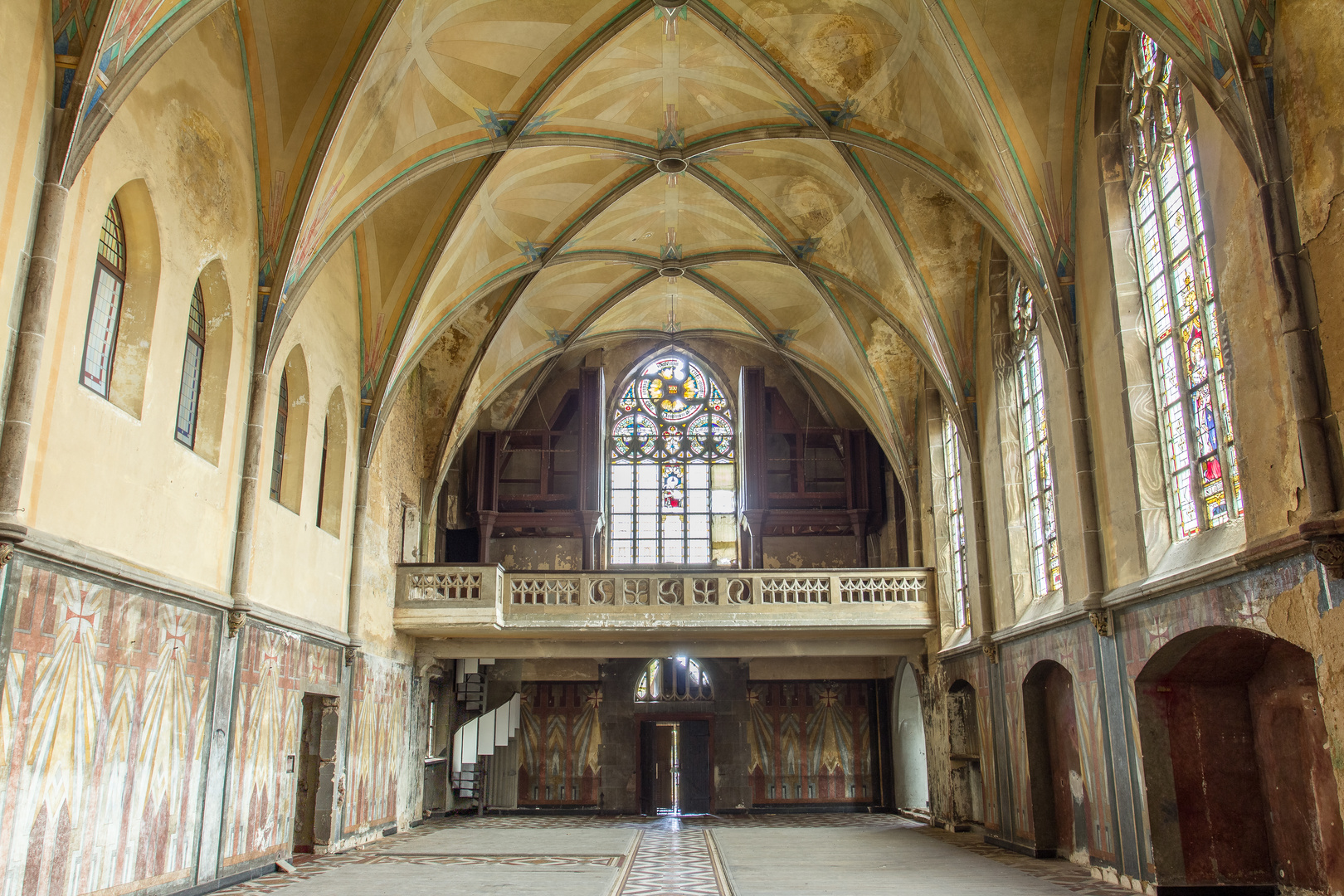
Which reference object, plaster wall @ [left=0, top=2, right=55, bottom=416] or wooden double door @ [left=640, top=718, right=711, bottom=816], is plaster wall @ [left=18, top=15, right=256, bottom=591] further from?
wooden double door @ [left=640, top=718, right=711, bottom=816]

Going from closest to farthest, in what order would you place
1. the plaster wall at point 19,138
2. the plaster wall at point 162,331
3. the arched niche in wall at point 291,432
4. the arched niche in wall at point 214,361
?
the plaster wall at point 19,138, the plaster wall at point 162,331, the arched niche in wall at point 214,361, the arched niche in wall at point 291,432

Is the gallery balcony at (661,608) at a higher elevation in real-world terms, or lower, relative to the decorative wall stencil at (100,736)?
higher

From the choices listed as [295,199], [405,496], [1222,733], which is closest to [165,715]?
[295,199]

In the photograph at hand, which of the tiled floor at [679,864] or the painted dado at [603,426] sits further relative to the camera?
the tiled floor at [679,864]

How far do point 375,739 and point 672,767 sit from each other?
9861 mm

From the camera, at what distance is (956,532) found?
18641 mm

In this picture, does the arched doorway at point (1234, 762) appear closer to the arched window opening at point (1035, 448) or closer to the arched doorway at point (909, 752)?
the arched window opening at point (1035, 448)

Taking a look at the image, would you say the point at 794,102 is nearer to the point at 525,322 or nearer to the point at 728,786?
the point at 525,322

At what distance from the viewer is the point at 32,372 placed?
7887 mm

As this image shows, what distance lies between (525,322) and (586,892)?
12796 mm

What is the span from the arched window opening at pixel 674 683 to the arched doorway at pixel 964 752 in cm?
611

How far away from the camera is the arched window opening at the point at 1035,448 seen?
14.3 metres

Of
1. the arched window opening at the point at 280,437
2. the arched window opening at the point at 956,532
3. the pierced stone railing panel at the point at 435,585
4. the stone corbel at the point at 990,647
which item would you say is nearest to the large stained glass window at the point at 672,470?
the pierced stone railing panel at the point at 435,585

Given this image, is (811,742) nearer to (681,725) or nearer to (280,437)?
(681,725)
